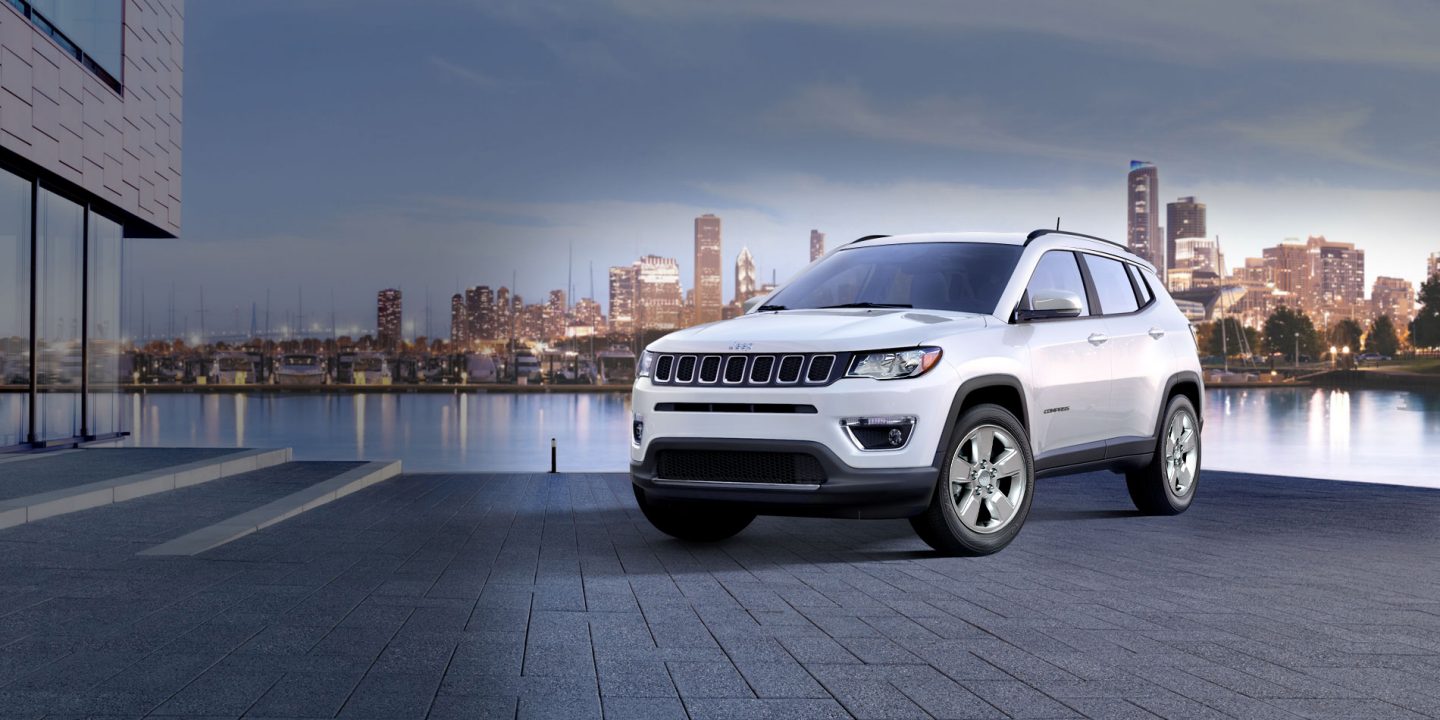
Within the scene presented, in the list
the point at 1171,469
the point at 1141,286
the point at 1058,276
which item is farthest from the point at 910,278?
the point at 1171,469

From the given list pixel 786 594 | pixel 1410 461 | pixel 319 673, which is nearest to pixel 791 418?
pixel 786 594

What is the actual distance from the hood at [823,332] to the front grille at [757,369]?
0.04 m

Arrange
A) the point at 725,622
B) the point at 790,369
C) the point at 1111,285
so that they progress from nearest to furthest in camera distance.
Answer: the point at 725,622 < the point at 790,369 < the point at 1111,285

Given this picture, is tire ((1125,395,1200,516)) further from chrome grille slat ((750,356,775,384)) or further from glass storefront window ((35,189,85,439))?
glass storefront window ((35,189,85,439))

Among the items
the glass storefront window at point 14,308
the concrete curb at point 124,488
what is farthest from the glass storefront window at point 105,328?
the concrete curb at point 124,488

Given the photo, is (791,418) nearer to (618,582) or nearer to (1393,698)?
(618,582)

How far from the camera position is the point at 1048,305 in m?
7.41

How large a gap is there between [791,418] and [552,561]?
1.95 meters

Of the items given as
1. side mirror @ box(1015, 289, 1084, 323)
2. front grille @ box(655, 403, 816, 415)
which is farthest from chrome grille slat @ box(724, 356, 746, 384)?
side mirror @ box(1015, 289, 1084, 323)

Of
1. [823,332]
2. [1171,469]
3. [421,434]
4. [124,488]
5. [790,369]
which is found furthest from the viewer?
[421,434]

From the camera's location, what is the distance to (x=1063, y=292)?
24.9ft

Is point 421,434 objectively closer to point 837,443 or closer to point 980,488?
point 980,488

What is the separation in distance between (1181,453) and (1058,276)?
96.1 inches

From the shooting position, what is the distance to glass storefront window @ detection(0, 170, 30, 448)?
1672 cm
